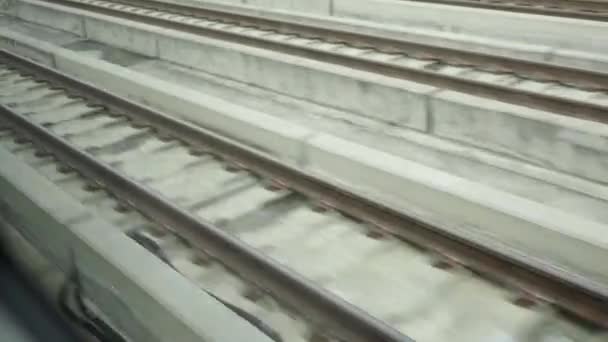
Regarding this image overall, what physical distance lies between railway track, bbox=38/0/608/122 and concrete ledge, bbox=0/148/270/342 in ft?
13.7

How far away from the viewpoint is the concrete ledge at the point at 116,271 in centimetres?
350

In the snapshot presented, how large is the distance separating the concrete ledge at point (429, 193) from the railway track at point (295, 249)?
20cm

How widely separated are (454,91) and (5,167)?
14.6ft

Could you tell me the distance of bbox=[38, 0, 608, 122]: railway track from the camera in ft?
21.7

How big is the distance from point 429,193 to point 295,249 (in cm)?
111

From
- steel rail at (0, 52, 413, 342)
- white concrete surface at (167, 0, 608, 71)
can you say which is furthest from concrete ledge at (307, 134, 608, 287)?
white concrete surface at (167, 0, 608, 71)

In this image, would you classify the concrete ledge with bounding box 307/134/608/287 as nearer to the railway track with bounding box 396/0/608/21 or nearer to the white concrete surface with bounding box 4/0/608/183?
the white concrete surface with bounding box 4/0/608/183

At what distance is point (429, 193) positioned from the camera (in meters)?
5.04

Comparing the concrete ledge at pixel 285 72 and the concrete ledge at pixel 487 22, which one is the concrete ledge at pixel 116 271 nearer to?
the concrete ledge at pixel 285 72

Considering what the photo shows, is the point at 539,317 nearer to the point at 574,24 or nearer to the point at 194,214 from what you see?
the point at 194,214

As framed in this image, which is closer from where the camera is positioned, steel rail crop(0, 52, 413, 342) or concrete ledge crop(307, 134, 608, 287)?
steel rail crop(0, 52, 413, 342)

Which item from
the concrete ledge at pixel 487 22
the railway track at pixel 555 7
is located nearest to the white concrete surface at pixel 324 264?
the concrete ledge at pixel 487 22

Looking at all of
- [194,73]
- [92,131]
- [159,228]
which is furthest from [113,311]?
[194,73]

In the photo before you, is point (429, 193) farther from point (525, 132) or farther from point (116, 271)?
point (116, 271)
